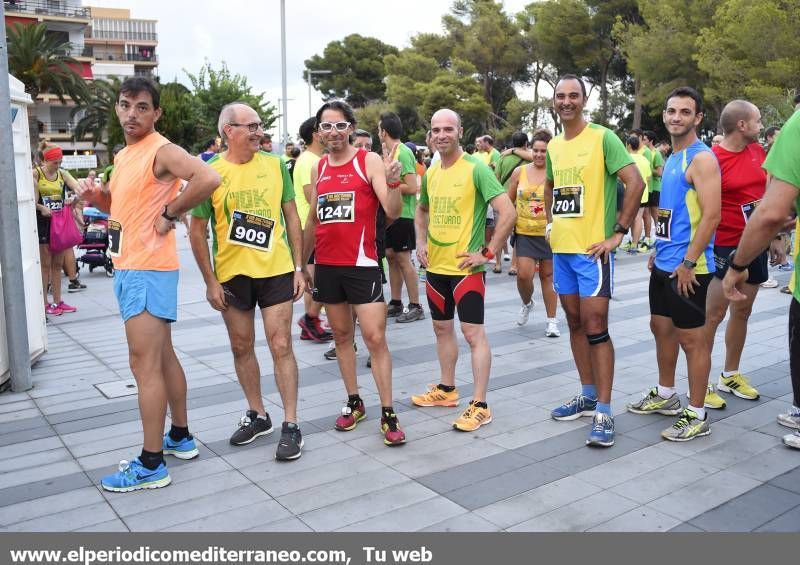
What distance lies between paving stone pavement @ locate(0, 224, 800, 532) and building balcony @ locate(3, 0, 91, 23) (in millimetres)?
61837

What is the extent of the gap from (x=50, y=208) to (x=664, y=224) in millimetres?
7418

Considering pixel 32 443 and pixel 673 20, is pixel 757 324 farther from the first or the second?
pixel 673 20

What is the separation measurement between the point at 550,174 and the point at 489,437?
181 cm

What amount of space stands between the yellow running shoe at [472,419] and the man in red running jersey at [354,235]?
44 centimetres

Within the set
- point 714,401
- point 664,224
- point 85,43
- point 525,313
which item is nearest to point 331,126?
point 664,224

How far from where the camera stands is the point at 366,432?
4.80 metres

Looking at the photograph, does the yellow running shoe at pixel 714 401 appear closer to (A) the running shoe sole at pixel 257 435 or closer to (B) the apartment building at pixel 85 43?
(A) the running shoe sole at pixel 257 435

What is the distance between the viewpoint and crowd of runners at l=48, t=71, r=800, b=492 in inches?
154

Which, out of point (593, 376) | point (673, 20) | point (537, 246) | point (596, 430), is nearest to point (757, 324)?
point (537, 246)

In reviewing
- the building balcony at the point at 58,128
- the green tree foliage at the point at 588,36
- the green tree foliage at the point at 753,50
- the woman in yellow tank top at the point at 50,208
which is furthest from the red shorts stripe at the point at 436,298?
the building balcony at the point at 58,128

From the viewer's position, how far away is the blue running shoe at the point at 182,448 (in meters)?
4.38

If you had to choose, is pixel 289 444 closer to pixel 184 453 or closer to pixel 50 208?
pixel 184 453

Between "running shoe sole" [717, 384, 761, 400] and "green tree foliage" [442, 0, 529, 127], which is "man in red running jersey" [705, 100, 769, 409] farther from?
"green tree foliage" [442, 0, 529, 127]

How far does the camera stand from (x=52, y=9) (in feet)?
197
